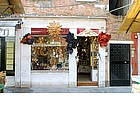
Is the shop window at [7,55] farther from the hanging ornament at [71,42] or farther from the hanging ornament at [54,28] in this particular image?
the hanging ornament at [71,42]

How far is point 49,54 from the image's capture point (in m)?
5.82

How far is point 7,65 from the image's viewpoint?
17.5 ft

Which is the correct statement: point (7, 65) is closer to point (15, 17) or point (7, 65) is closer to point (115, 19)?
point (15, 17)

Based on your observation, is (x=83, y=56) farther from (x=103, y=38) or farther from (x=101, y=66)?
(x=103, y=38)

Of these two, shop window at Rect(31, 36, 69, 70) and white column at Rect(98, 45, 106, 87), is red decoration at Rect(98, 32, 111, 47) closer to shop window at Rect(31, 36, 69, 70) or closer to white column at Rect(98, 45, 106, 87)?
white column at Rect(98, 45, 106, 87)

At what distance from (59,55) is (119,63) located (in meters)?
1.17

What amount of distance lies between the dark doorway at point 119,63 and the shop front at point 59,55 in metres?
0.20

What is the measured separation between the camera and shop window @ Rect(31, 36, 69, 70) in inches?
224

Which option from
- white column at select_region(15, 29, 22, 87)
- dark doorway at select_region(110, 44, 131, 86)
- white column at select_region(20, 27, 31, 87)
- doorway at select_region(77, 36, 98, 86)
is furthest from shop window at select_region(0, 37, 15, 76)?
dark doorway at select_region(110, 44, 131, 86)

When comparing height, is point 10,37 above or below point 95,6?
below
